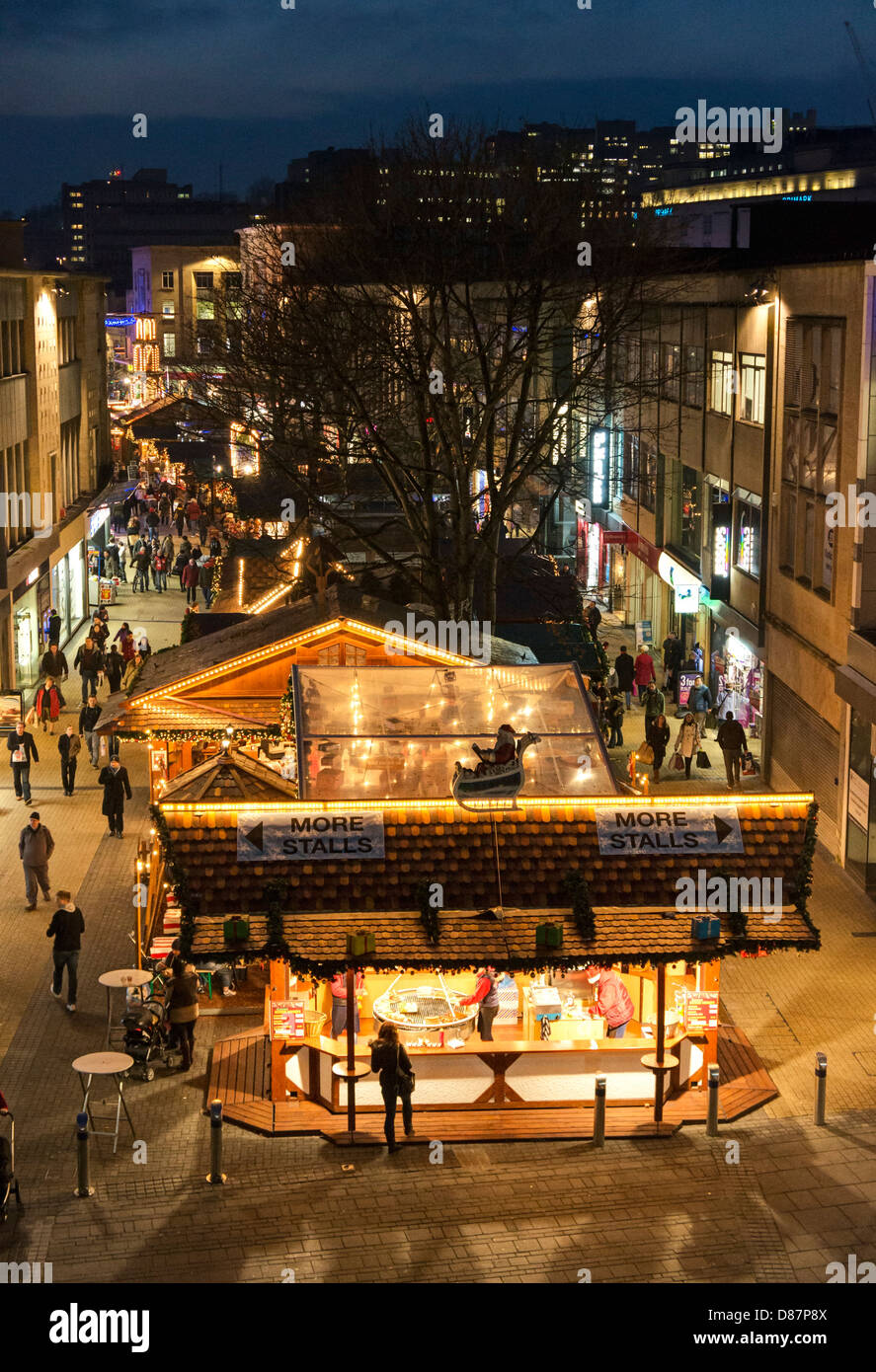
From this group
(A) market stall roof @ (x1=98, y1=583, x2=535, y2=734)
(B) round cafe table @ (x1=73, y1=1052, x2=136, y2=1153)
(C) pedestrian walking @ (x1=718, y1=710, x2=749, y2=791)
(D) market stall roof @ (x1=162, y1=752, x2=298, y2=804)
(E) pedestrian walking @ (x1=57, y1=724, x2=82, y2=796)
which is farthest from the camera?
(C) pedestrian walking @ (x1=718, y1=710, x2=749, y2=791)

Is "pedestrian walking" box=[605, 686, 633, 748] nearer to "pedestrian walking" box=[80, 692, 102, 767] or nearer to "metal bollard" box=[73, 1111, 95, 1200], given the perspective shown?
"pedestrian walking" box=[80, 692, 102, 767]

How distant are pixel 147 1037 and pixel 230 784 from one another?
2.91m

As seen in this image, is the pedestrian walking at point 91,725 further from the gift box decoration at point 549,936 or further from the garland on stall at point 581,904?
the gift box decoration at point 549,936

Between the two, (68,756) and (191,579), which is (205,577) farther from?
(68,756)

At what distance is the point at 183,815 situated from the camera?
16359 mm

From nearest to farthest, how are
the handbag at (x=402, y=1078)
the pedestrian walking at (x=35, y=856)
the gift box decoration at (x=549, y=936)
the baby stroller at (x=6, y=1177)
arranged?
the baby stroller at (x=6, y=1177)
the gift box decoration at (x=549, y=936)
the handbag at (x=402, y=1078)
the pedestrian walking at (x=35, y=856)

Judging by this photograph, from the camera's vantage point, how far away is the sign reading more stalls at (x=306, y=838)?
53.6ft

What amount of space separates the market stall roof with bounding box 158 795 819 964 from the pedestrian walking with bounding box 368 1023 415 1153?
1052mm

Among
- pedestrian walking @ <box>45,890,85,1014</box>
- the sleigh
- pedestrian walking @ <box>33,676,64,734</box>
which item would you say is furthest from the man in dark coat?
the sleigh

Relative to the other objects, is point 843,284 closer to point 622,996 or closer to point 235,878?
point 622,996

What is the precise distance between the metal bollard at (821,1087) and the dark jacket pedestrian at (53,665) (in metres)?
23.6

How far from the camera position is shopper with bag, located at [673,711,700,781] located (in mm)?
Result: 30719

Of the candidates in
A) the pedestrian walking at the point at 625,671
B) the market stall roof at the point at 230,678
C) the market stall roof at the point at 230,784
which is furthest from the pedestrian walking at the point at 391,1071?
the pedestrian walking at the point at 625,671

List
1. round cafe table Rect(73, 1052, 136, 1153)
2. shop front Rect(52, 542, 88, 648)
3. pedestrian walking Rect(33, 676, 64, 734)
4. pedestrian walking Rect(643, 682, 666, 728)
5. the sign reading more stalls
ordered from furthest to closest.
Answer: shop front Rect(52, 542, 88, 648)
pedestrian walking Rect(33, 676, 64, 734)
pedestrian walking Rect(643, 682, 666, 728)
the sign reading more stalls
round cafe table Rect(73, 1052, 136, 1153)
